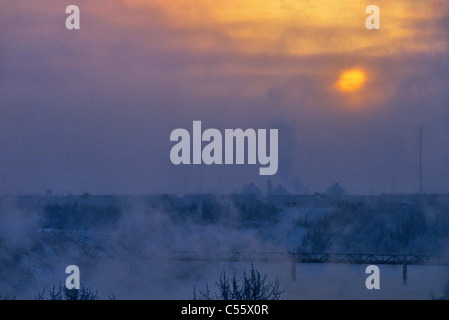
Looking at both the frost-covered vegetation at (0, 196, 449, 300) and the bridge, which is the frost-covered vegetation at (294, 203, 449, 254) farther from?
the bridge

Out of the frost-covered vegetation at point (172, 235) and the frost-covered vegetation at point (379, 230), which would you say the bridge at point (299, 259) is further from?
the frost-covered vegetation at point (379, 230)

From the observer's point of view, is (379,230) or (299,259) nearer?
(299,259)

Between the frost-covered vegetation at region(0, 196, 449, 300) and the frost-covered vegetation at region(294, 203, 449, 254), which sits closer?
the frost-covered vegetation at region(0, 196, 449, 300)

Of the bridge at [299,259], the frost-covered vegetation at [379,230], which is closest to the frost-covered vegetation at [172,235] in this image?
the frost-covered vegetation at [379,230]

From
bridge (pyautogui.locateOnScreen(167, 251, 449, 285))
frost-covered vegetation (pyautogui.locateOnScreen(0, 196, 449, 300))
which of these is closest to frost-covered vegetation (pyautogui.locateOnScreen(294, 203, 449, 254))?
frost-covered vegetation (pyautogui.locateOnScreen(0, 196, 449, 300))

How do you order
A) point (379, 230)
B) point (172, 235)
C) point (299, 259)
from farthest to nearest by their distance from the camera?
point (379, 230)
point (172, 235)
point (299, 259)

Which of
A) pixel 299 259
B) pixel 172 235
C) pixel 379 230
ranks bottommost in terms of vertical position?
pixel 299 259

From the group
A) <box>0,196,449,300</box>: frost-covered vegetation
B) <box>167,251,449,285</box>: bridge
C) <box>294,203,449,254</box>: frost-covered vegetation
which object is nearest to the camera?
<box>0,196,449,300</box>: frost-covered vegetation

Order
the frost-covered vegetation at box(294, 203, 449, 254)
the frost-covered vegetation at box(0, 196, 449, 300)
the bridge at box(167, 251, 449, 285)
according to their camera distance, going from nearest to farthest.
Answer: the frost-covered vegetation at box(0, 196, 449, 300) < the bridge at box(167, 251, 449, 285) < the frost-covered vegetation at box(294, 203, 449, 254)

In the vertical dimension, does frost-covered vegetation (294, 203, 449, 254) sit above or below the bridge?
above

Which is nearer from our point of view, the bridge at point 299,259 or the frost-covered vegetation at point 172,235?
the frost-covered vegetation at point 172,235

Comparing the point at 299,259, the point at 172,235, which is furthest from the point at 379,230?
the point at 172,235

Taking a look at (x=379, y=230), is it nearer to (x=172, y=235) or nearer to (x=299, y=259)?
(x=299, y=259)
